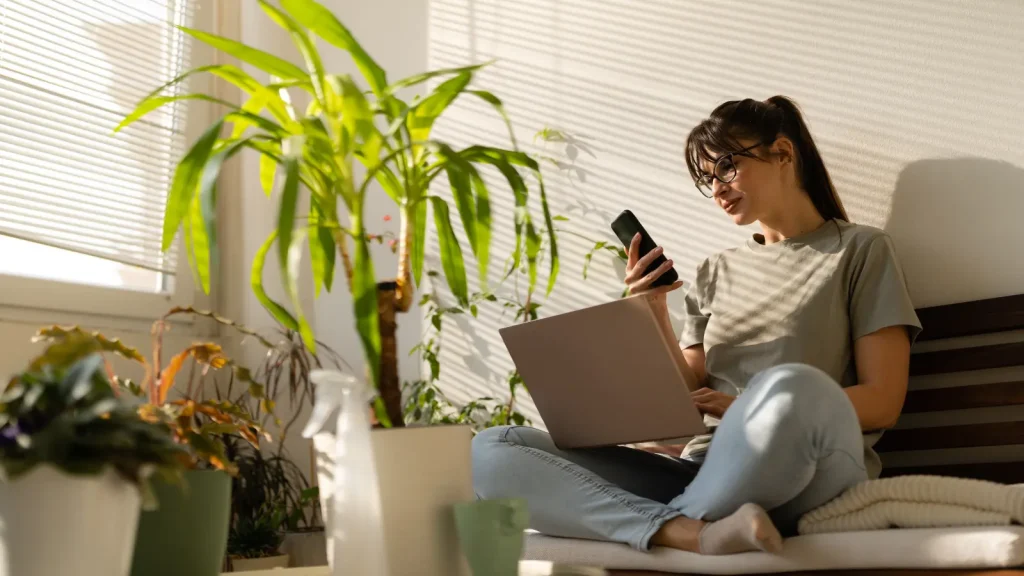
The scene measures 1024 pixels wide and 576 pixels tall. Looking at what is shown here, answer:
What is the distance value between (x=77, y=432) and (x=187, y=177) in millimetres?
366

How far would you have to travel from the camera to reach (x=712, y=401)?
1897mm

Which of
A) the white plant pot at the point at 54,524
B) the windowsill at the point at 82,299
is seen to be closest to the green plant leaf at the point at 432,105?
the white plant pot at the point at 54,524

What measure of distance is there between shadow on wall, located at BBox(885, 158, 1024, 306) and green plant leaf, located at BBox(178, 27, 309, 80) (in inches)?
54.2

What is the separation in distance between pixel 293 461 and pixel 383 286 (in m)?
1.81

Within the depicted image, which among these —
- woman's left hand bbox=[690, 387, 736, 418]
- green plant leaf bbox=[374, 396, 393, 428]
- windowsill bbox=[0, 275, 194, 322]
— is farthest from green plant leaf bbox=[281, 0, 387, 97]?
windowsill bbox=[0, 275, 194, 322]

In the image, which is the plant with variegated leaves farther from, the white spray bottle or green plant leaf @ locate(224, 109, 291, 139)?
green plant leaf @ locate(224, 109, 291, 139)

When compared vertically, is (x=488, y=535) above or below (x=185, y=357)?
below

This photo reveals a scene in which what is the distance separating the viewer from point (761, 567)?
4.59ft

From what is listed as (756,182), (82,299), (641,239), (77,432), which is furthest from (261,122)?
(82,299)

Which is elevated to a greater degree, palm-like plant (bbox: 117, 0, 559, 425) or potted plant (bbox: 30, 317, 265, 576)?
palm-like plant (bbox: 117, 0, 559, 425)

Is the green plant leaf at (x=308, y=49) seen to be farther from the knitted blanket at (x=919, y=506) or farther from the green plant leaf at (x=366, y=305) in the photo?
the knitted blanket at (x=919, y=506)

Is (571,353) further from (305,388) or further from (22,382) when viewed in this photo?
(305,388)

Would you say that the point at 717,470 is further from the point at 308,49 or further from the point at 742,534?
the point at 308,49

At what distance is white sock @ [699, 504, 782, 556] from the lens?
1335 mm
